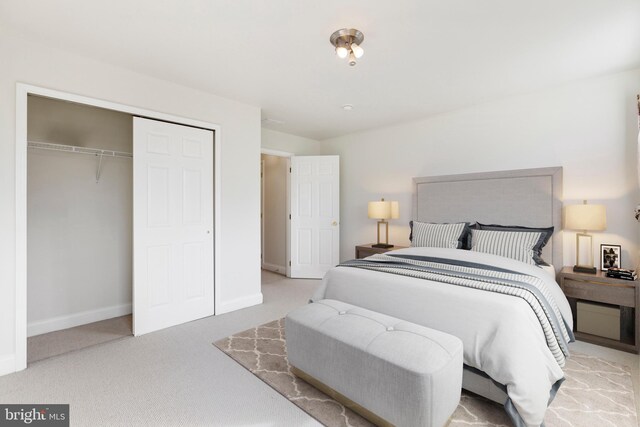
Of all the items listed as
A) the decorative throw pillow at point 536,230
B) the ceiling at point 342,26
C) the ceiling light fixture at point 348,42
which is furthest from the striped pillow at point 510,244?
the ceiling light fixture at point 348,42

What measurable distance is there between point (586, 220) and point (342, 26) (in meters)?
2.68

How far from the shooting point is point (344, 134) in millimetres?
5199

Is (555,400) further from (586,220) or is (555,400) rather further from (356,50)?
(356,50)

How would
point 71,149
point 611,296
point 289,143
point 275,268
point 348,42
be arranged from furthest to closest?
point 275,268, point 289,143, point 71,149, point 611,296, point 348,42

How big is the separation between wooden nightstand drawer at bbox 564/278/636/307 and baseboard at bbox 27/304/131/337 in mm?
4554

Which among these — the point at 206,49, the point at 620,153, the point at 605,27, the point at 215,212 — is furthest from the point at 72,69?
the point at 620,153

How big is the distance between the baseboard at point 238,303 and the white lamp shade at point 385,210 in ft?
6.43

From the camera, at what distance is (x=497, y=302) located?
181 centimetres

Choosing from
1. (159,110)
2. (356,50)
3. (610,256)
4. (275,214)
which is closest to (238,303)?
(159,110)

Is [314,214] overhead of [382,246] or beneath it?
overhead

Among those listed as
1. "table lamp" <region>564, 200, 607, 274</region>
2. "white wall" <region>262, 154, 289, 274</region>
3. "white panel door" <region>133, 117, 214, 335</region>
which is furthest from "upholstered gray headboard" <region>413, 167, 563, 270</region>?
"white panel door" <region>133, 117, 214, 335</region>

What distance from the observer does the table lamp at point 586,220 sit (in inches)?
107

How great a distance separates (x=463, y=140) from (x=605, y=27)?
1.79 metres

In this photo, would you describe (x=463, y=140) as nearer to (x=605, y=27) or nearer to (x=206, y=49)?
(x=605, y=27)
